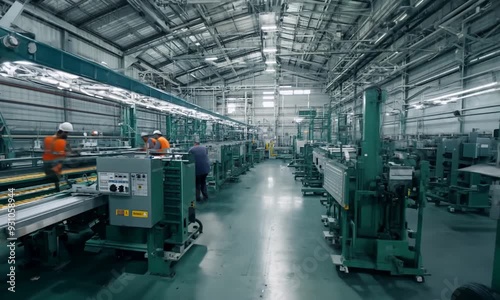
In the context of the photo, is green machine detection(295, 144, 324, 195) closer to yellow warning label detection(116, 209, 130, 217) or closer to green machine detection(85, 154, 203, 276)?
green machine detection(85, 154, 203, 276)

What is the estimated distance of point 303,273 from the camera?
3.21 meters

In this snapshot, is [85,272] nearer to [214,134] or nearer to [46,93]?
[46,93]

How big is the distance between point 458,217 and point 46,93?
13.3 m

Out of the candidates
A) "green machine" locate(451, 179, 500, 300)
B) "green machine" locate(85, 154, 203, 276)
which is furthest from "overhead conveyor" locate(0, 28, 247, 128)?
"green machine" locate(451, 179, 500, 300)

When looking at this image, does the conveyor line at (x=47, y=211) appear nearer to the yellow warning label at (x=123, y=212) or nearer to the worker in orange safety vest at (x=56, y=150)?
the yellow warning label at (x=123, y=212)

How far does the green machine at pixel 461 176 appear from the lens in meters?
5.70

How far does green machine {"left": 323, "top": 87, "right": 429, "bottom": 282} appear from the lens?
2.98 m

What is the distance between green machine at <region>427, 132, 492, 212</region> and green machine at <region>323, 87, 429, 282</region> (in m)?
3.39

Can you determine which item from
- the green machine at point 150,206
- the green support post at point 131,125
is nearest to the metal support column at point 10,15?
the green machine at point 150,206

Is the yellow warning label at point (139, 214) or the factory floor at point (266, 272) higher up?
the yellow warning label at point (139, 214)

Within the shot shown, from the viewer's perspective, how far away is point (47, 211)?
223 cm

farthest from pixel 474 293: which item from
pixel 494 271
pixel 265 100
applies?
pixel 265 100

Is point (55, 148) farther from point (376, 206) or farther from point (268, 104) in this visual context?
point (268, 104)

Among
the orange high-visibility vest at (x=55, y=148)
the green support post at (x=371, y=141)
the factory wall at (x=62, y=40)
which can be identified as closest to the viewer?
the green support post at (x=371, y=141)
